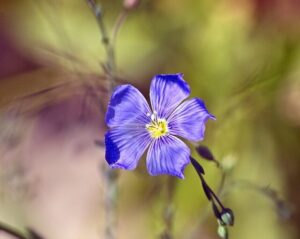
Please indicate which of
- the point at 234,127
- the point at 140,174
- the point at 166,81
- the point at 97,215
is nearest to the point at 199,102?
the point at 166,81

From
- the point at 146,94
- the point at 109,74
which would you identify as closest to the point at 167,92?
the point at 109,74

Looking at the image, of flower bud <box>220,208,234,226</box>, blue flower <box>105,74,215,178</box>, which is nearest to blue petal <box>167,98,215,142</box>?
blue flower <box>105,74,215,178</box>

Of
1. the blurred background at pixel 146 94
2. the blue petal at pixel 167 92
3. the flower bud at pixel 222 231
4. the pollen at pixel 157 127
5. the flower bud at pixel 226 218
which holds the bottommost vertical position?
the blurred background at pixel 146 94

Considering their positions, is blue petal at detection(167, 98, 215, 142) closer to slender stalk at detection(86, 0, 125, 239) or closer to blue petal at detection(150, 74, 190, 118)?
blue petal at detection(150, 74, 190, 118)

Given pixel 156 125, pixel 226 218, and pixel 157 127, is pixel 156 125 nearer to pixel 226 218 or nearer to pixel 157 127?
pixel 157 127

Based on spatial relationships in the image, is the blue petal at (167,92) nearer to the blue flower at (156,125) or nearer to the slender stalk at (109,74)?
the blue flower at (156,125)

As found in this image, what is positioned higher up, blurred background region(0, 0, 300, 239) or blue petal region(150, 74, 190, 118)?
blue petal region(150, 74, 190, 118)

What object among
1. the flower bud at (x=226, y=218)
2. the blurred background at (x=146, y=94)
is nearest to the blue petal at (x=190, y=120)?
the flower bud at (x=226, y=218)
